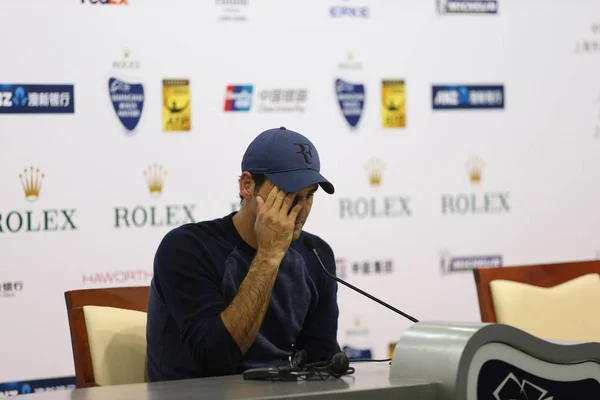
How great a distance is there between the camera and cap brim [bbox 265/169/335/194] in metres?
2.28

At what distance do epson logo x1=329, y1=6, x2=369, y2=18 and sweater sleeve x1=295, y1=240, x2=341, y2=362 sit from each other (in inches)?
74.3

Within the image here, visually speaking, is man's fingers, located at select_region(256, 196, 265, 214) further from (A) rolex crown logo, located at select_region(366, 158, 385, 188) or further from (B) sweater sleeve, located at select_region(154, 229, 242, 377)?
(A) rolex crown logo, located at select_region(366, 158, 385, 188)

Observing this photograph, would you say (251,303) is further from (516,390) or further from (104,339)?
(516,390)

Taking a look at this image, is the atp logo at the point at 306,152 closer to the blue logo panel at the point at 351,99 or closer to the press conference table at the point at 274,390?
the press conference table at the point at 274,390

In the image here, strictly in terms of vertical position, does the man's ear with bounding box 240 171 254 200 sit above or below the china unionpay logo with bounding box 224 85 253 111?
below

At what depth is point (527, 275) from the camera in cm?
294

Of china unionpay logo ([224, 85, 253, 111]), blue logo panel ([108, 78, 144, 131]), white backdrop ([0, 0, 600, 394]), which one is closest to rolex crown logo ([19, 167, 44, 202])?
white backdrop ([0, 0, 600, 394])

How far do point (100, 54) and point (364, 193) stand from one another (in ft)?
4.18

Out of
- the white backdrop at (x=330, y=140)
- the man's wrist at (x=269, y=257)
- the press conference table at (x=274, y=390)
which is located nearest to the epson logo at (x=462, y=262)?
the white backdrop at (x=330, y=140)

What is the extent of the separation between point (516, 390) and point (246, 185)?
987 mm

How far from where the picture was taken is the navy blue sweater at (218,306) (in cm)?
217

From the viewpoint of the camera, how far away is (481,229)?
4.39 m

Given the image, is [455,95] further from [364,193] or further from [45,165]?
[45,165]

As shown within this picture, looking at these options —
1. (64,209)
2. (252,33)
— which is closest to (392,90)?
(252,33)
